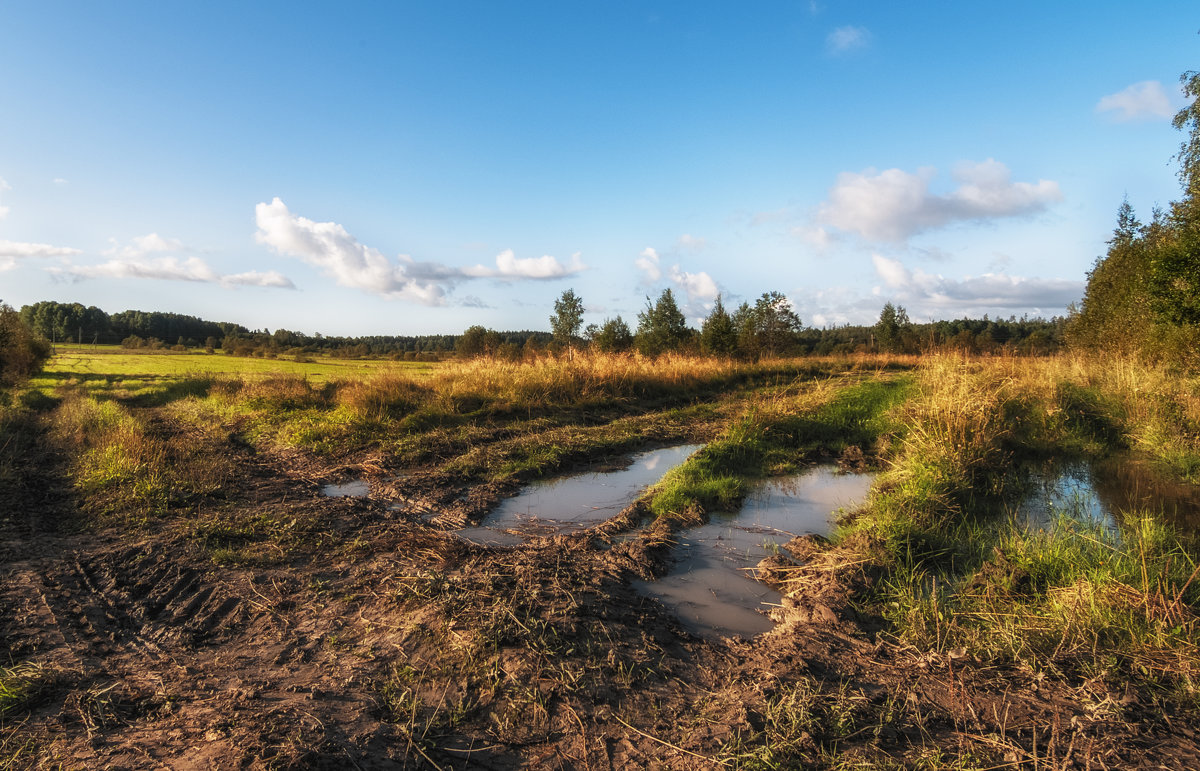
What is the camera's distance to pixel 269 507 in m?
6.66

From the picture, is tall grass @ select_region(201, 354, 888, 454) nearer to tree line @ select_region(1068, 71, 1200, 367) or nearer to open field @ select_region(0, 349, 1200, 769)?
open field @ select_region(0, 349, 1200, 769)

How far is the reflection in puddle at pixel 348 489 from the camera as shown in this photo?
747cm

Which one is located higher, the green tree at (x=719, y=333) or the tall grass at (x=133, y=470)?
the green tree at (x=719, y=333)

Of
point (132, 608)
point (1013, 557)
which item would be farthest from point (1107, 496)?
point (132, 608)

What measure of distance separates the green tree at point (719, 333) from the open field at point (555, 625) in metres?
22.7

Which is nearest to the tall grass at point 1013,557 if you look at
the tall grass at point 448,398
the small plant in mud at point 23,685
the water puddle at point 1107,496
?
the water puddle at point 1107,496

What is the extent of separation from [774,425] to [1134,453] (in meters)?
6.47

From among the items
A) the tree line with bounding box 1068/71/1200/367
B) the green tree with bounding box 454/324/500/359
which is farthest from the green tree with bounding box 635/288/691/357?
the tree line with bounding box 1068/71/1200/367

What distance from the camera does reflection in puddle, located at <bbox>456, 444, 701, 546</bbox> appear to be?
237 inches

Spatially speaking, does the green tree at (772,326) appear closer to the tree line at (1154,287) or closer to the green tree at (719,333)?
the green tree at (719,333)

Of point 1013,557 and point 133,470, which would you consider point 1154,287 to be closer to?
point 1013,557

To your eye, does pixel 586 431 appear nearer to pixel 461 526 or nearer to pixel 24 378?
pixel 461 526

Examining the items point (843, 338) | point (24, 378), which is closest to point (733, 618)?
point (24, 378)

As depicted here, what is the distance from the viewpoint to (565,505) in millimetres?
7148
